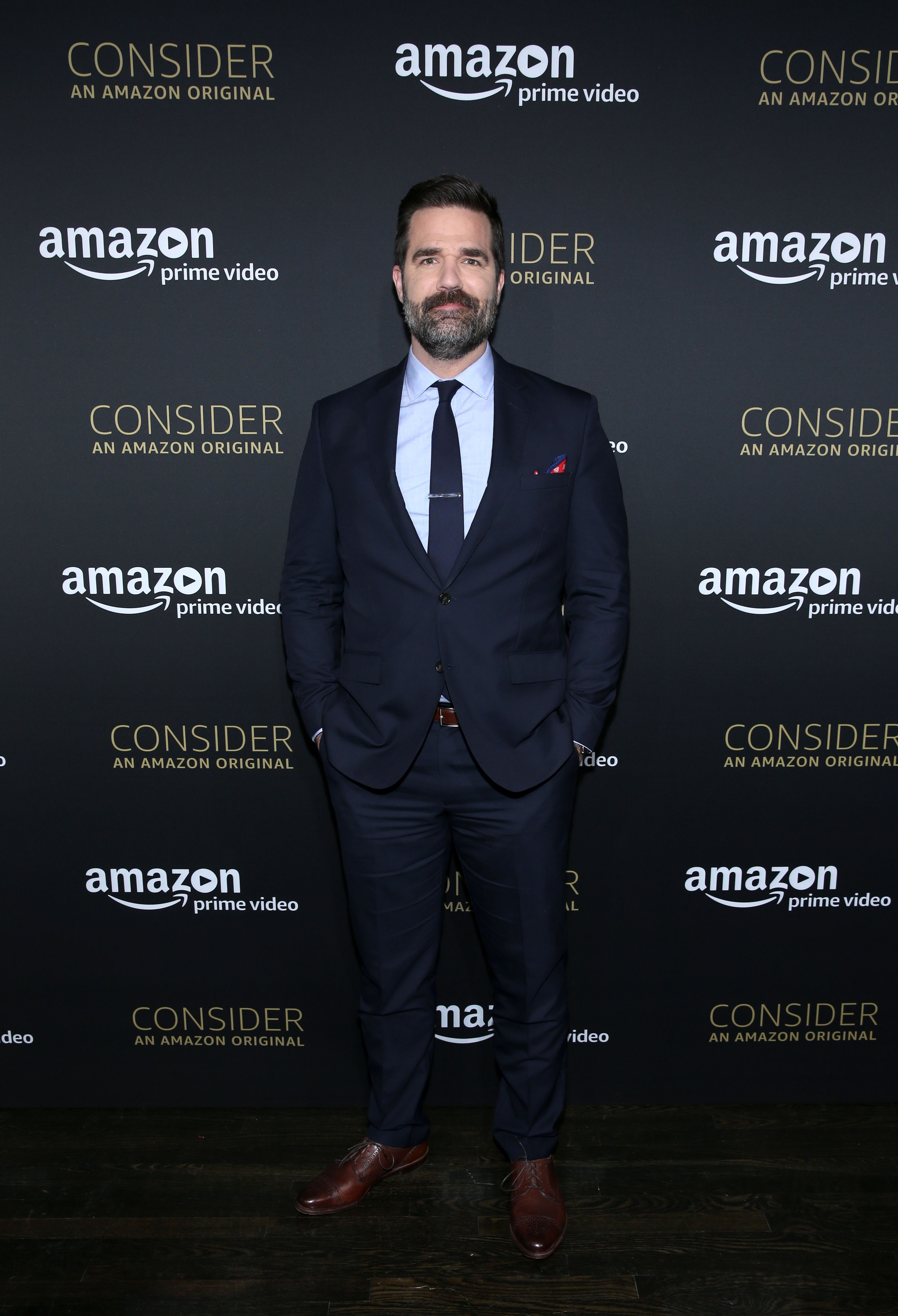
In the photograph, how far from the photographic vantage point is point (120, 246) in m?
2.34

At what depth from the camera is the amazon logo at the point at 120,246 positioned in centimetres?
233

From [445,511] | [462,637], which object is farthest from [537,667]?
[445,511]

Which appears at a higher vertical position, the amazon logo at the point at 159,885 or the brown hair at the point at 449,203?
the brown hair at the point at 449,203

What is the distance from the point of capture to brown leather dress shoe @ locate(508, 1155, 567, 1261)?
2164mm

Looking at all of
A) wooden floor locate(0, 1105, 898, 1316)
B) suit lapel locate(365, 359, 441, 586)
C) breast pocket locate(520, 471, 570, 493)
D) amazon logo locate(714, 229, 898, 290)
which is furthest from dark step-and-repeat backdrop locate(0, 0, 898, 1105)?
breast pocket locate(520, 471, 570, 493)

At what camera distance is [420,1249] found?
2.19m

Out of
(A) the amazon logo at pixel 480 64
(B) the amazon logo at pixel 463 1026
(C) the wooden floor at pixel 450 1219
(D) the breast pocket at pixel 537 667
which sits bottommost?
(C) the wooden floor at pixel 450 1219

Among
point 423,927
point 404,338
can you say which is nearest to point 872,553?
point 404,338

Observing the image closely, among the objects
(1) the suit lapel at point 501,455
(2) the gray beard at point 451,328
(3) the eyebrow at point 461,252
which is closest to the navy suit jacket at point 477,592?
(1) the suit lapel at point 501,455

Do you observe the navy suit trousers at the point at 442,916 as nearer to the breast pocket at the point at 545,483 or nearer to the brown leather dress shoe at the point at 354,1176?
the brown leather dress shoe at the point at 354,1176

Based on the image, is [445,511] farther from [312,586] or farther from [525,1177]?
[525,1177]

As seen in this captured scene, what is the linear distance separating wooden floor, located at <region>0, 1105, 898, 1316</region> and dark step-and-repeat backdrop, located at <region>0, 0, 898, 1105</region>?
0.48ft

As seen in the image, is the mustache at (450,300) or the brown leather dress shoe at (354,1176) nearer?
the mustache at (450,300)

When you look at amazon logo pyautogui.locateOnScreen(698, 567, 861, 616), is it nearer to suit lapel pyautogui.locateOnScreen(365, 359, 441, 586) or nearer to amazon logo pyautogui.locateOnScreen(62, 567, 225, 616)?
suit lapel pyautogui.locateOnScreen(365, 359, 441, 586)
